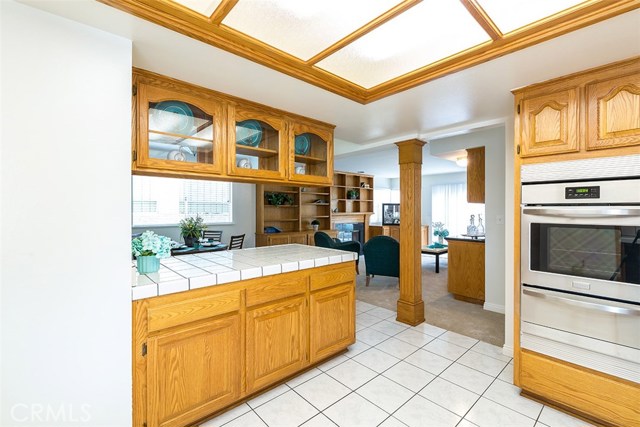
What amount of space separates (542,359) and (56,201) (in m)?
2.98

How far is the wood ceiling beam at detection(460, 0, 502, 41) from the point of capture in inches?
48.6

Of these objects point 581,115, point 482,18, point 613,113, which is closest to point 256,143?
point 482,18

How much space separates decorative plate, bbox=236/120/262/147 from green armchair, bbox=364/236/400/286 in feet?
9.76

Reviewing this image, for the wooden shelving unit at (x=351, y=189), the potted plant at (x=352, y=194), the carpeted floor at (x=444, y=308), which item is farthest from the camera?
the potted plant at (x=352, y=194)

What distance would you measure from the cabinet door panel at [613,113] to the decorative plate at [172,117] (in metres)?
2.60

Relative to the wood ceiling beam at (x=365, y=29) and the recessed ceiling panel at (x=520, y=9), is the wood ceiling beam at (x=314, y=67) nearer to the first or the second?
the recessed ceiling panel at (x=520, y=9)

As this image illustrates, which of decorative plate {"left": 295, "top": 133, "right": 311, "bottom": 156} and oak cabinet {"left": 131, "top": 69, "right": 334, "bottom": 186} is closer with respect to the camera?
oak cabinet {"left": 131, "top": 69, "right": 334, "bottom": 186}

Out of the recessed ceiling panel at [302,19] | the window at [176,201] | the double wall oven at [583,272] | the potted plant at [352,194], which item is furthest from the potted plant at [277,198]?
the double wall oven at [583,272]

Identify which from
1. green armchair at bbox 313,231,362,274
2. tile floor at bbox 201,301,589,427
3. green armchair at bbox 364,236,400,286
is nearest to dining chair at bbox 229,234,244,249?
green armchair at bbox 313,231,362,274

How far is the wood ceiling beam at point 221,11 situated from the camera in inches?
48.7

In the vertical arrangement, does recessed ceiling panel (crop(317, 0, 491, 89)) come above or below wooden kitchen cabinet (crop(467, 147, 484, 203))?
above

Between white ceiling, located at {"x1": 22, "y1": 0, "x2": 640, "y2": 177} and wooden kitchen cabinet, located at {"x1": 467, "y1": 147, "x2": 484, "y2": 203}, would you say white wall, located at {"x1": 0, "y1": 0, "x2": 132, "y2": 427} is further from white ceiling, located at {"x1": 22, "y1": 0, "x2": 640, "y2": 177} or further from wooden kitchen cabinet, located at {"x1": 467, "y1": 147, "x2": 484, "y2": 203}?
wooden kitchen cabinet, located at {"x1": 467, "y1": 147, "x2": 484, "y2": 203}

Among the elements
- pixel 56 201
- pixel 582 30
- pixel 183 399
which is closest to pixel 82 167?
pixel 56 201

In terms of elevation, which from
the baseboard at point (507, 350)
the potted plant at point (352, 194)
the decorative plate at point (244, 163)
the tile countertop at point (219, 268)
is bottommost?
the baseboard at point (507, 350)
